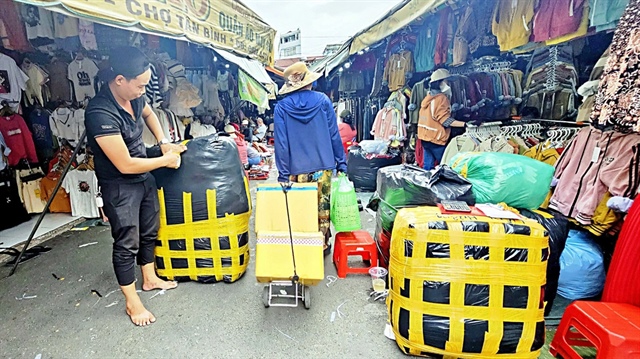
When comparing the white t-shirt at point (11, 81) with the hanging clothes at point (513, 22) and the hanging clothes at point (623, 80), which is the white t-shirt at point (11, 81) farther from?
the hanging clothes at point (623, 80)

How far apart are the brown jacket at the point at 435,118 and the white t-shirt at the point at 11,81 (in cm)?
502

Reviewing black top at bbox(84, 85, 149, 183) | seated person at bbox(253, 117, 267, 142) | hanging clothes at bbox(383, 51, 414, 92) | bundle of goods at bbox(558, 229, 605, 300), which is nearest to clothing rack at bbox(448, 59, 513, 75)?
hanging clothes at bbox(383, 51, 414, 92)

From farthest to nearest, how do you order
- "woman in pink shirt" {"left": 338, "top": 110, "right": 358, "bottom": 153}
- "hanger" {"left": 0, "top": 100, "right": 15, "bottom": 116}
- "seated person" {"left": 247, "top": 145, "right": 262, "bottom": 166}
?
"woman in pink shirt" {"left": 338, "top": 110, "right": 358, "bottom": 153}
"seated person" {"left": 247, "top": 145, "right": 262, "bottom": 166}
"hanger" {"left": 0, "top": 100, "right": 15, "bottom": 116}

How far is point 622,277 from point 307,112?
246cm

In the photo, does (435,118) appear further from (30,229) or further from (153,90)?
(30,229)

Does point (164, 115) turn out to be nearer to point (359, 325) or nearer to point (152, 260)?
point (152, 260)

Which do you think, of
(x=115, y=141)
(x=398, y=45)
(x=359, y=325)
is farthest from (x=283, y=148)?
(x=398, y=45)

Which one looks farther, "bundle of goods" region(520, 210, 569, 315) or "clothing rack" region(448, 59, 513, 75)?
"clothing rack" region(448, 59, 513, 75)

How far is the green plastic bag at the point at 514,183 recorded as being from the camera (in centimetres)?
215

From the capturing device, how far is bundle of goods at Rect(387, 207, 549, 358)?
5.74 feet

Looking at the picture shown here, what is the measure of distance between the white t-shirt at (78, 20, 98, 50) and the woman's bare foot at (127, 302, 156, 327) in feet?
10.8

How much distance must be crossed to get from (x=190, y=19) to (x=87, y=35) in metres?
2.14

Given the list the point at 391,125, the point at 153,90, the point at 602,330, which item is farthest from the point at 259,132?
the point at 602,330

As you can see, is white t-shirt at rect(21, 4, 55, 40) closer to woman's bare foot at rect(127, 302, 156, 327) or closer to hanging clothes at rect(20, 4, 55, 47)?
hanging clothes at rect(20, 4, 55, 47)
